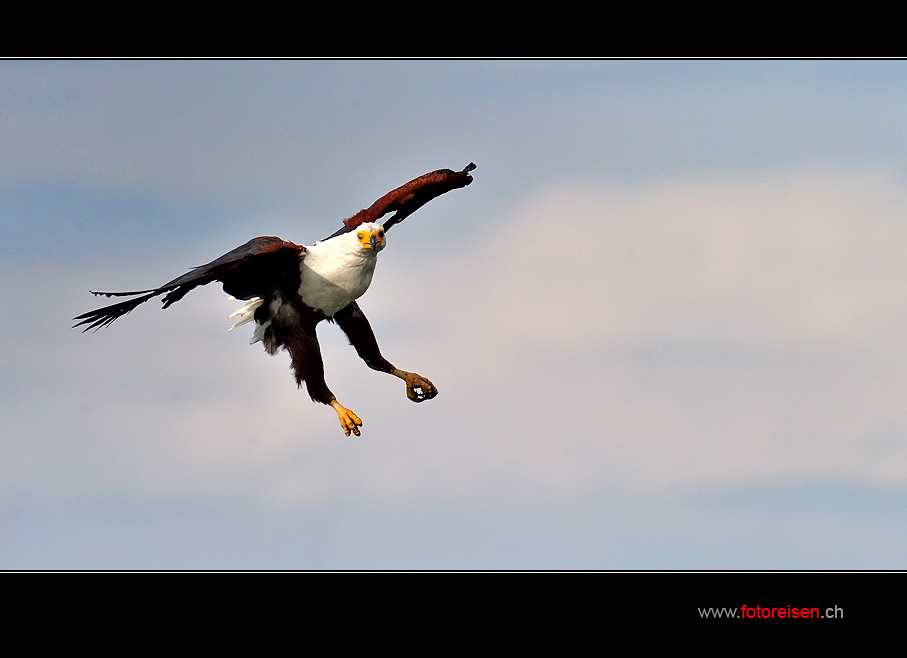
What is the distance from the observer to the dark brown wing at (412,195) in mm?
16047

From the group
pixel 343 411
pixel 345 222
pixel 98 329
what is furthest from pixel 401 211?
pixel 98 329

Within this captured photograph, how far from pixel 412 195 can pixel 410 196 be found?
0.03 meters

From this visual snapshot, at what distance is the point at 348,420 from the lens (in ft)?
48.9

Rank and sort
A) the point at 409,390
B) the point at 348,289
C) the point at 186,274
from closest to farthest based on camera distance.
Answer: the point at 186,274
the point at 348,289
the point at 409,390

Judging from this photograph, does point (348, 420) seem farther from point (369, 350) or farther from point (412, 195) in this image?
point (412, 195)

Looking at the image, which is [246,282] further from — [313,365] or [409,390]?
[409,390]

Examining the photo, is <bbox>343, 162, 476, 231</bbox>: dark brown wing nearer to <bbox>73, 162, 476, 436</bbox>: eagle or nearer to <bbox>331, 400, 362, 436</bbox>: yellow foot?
<bbox>73, 162, 476, 436</bbox>: eagle

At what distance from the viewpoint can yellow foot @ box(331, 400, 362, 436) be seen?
14.9 m

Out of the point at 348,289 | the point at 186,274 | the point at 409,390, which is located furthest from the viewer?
the point at 409,390

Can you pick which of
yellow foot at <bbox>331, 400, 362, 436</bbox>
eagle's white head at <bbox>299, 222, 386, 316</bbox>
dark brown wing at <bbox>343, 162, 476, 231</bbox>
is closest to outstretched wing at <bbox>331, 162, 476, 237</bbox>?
dark brown wing at <bbox>343, 162, 476, 231</bbox>

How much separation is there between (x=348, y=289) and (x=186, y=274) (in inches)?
82.3

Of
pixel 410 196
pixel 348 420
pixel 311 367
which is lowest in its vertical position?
pixel 348 420

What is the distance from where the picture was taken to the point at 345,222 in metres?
16.3

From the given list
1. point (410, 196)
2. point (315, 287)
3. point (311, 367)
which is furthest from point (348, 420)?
point (410, 196)
